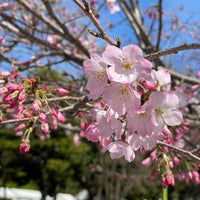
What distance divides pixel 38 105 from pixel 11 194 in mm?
13143

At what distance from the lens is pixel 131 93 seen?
1271 millimetres

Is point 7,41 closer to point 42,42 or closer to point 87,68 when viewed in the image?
point 42,42

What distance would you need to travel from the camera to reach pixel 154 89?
1283 millimetres

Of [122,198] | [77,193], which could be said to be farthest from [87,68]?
[77,193]

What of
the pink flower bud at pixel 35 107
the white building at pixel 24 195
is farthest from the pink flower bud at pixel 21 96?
the white building at pixel 24 195

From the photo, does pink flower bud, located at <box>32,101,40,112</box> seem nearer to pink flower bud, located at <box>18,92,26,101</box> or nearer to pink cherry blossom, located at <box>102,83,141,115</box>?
pink flower bud, located at <box>18,92,26,101</box>

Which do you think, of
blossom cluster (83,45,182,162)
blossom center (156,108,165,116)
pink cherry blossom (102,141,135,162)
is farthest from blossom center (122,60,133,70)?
pink cherry blossom (102,141,135,162)

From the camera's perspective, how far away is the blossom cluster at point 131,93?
1268 mm

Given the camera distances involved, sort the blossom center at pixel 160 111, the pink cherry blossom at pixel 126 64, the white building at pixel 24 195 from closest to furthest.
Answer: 1. the pink cherry blossom at pixel 126 64
2. the blossom center at pixel 160 111
3. the white building at pixel 24 195

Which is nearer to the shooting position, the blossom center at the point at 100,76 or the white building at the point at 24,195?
the blossom center at the point at 100,76

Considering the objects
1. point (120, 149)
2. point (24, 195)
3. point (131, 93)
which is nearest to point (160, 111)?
point (131, 93)

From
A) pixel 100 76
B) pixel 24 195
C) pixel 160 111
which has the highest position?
pixel 100 76

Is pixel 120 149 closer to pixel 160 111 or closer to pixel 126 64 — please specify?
pixel 160 111

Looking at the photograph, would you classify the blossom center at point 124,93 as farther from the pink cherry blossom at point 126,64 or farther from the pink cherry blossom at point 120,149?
the pink cherry blossom at point 120,149
